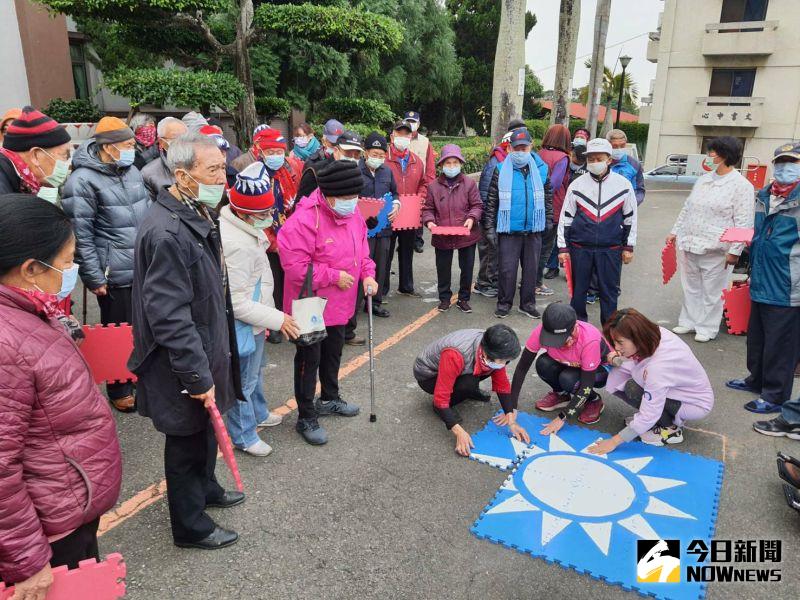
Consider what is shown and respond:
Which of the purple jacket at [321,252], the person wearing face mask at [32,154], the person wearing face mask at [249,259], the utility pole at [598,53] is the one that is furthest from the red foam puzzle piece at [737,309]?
the utility pole at [598,53]

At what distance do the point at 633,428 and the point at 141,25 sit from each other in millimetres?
10701

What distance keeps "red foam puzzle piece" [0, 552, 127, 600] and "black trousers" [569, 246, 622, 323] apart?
466 cm

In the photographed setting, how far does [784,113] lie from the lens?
84.2 feet

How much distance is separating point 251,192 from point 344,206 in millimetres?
751

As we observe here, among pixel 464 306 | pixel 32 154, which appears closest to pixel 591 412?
pixel 464 306

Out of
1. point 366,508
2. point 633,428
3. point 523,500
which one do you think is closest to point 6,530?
point 366,508

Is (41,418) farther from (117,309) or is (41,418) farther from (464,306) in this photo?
(464,306)

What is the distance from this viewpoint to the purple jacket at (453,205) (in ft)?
21.1

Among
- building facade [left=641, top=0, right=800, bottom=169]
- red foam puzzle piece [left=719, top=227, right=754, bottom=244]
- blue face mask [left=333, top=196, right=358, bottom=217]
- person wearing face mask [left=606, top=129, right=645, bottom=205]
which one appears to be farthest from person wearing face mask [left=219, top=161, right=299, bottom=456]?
building facade [left=641, top=0, right=800, bottom=169]

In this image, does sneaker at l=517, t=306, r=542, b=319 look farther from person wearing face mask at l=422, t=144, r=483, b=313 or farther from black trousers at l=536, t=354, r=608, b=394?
black trousers at l=536, t=354, r=608, b=394

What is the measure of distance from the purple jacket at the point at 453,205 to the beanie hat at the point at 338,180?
2.81m

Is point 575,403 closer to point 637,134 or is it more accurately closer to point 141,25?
point 141,25

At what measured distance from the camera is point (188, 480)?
111 inches

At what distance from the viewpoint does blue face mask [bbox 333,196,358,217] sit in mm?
3771
